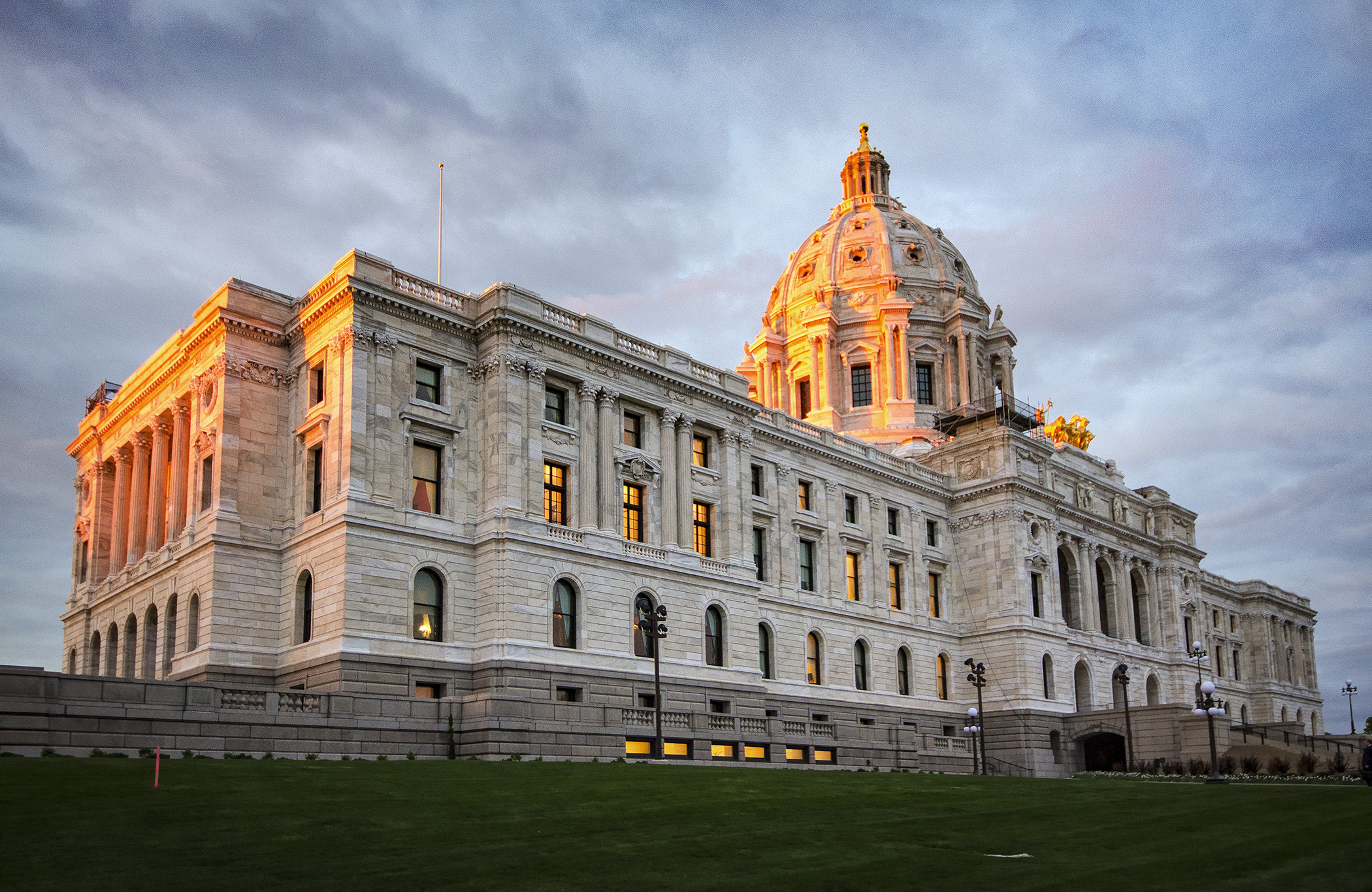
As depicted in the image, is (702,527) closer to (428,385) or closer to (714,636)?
(714,636)

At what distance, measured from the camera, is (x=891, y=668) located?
65875mm

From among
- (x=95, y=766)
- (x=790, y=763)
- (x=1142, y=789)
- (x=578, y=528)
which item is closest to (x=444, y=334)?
(x=578, y=528)

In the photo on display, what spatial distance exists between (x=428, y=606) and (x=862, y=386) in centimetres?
5303

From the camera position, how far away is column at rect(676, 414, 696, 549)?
50.8 metres

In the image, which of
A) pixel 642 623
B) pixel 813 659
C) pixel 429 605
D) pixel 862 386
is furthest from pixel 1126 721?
pixel 429 605

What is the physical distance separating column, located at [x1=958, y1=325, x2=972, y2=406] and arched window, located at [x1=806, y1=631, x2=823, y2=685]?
1239 inches

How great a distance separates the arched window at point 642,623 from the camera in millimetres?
47531

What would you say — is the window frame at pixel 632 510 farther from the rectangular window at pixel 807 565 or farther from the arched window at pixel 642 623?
the rectangular window at pixel 807 565

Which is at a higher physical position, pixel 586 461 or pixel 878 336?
pixel 878 336

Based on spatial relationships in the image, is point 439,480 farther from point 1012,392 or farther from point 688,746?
point 1012,392

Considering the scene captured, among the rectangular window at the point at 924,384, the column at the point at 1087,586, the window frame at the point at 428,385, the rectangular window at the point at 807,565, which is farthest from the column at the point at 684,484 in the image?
the rectangular window at the point at 924,384

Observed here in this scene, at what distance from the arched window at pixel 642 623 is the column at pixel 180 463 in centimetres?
1782

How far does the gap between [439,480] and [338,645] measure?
7.41 m

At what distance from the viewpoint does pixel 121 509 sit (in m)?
55.1
